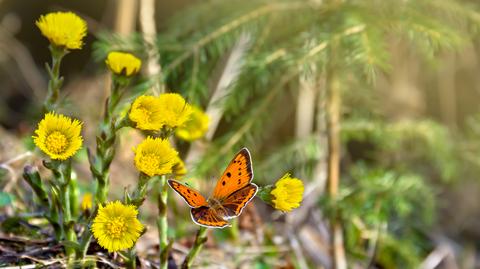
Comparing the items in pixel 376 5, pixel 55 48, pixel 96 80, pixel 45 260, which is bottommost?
pixel 45 260

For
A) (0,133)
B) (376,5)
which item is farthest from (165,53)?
(0,133)

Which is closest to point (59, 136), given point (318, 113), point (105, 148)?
point (105, 148)

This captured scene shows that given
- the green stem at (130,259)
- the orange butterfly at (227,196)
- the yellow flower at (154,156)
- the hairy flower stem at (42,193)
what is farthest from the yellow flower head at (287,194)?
the hairy flower stem at (42,193)

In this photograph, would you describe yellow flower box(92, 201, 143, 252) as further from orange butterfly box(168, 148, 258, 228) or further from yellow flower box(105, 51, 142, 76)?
yellow flower box(105, 51, 142, 76)

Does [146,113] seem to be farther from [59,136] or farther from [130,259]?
[130,259]

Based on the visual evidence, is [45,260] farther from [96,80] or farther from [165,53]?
[96,80]

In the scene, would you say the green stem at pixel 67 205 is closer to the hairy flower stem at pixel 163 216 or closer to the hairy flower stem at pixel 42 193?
the hairy flower stem at pixel 42 193
